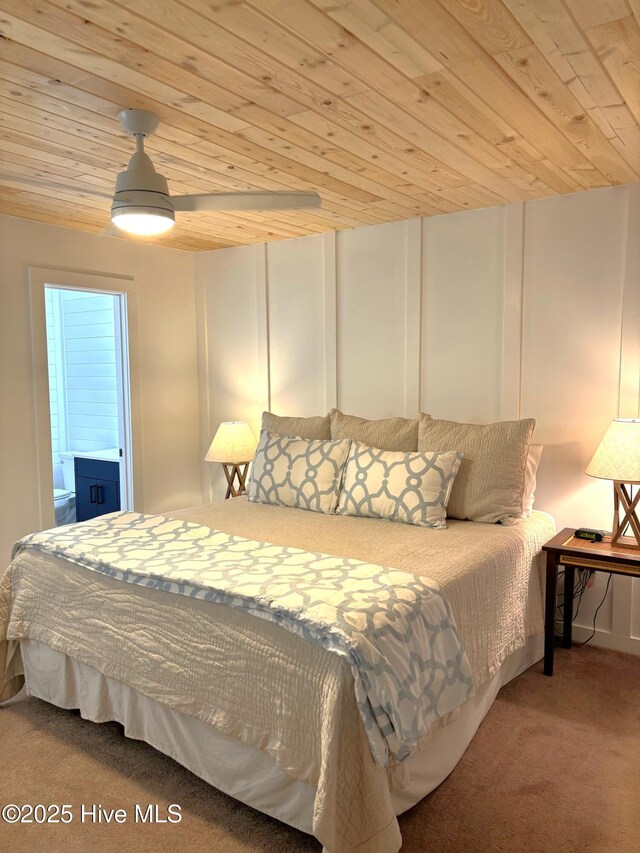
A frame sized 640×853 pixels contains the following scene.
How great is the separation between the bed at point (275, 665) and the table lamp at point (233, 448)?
106cm

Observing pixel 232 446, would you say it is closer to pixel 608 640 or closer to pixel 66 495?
pixel 66 495

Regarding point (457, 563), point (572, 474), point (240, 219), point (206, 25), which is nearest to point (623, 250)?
point (572, 474)

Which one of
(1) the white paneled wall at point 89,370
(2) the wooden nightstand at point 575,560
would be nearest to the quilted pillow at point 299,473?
(2) the wooden nightstand at point 575,560

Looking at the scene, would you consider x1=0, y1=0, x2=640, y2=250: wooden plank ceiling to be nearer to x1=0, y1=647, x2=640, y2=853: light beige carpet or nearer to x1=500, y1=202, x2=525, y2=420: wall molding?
x1=500, y1=202, x2=525, y2=420: wall molding

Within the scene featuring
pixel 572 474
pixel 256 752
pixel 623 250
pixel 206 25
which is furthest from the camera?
pixel 572 474

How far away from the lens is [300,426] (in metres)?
3.72

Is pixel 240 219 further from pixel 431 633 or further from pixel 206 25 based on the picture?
pixel 431 633

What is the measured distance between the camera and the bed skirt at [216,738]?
196 cm

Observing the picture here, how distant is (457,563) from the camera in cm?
241

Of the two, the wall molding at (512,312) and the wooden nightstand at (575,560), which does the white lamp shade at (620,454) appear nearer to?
the wooden nightstand at (575,560)

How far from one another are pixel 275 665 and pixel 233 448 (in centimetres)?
243

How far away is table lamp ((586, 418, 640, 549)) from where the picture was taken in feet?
9.10

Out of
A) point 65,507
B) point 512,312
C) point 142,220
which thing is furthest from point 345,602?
point 65,507

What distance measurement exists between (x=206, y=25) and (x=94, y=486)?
148 inches
